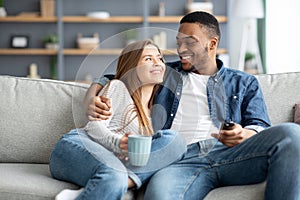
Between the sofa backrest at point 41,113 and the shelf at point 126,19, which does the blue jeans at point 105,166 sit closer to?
the sofa backrest at point 41,113

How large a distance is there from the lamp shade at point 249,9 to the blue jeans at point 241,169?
3.92 m

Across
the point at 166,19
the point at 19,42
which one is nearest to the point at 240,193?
the point at 166,19

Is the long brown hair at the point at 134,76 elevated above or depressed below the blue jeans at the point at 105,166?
above

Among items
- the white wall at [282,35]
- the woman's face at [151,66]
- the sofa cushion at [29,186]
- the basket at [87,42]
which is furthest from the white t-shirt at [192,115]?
the basket at [87,42]

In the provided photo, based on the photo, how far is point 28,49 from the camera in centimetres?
718

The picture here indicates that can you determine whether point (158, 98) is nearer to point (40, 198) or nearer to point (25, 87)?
point (40, 198)

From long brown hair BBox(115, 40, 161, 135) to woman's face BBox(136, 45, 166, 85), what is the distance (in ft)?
0.05

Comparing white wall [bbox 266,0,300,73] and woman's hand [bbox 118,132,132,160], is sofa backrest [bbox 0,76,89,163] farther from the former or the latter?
white wall [bbox 266,0,300,73]

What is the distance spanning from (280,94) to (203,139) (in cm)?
72

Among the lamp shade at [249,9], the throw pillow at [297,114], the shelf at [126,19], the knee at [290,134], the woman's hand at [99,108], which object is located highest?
the lamp shade at [249,9]

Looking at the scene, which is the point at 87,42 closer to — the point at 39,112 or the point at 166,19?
the point at 166,19

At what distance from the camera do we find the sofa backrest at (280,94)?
9.39 feet

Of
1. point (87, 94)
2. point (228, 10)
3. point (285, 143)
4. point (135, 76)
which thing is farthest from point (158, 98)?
point (228, 10)

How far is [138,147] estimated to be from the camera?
220 cm
